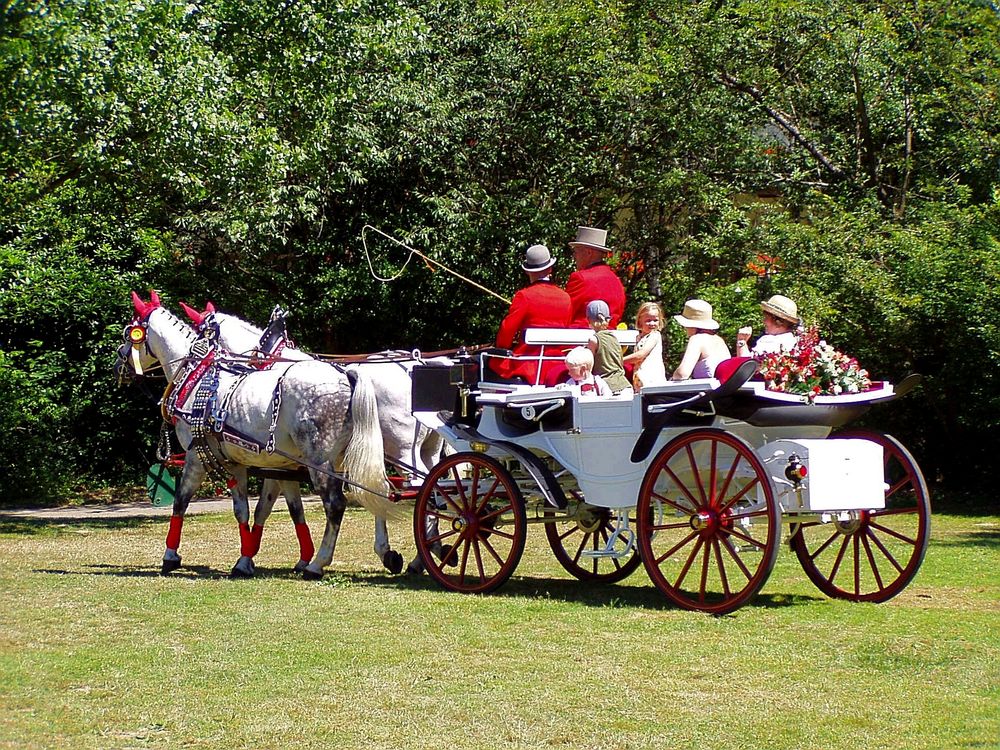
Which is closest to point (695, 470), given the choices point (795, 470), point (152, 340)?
point (795, 470)

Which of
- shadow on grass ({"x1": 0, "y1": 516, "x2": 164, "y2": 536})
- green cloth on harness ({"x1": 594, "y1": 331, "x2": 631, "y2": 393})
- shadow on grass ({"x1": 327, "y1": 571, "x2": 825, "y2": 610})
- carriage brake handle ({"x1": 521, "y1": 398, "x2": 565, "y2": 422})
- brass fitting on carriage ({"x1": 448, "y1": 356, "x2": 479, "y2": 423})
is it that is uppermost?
green cloth on harness ({"x1": 594, "y1": 331, "x2": 631, "y2": 393})

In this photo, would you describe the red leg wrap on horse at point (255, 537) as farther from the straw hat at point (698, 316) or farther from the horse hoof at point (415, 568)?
the straw hat at point (698, 316)

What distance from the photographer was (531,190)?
19.3 metres

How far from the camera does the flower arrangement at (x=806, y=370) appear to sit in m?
8.30

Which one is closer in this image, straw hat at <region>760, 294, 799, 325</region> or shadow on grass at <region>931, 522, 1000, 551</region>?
straw hat at <region>760, 294, 799, 325</region>

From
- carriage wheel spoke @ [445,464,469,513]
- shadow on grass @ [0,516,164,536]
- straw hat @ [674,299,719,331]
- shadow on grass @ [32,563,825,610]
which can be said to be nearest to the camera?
shadow on grass @ [32,563,825,610]

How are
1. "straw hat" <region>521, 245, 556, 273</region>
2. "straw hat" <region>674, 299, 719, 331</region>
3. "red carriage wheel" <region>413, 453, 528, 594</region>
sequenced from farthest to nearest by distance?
"straw hat" <region>521, 245, 556, 273</region> < "red carriage wheel" <region>413, 453, 528, 594</region> < "straw hat" <region>674, 299, 719, 331</region>

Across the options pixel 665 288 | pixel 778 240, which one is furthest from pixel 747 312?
pixel 665 288

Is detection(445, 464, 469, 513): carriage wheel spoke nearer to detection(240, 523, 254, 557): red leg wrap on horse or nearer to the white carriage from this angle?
the white carriage

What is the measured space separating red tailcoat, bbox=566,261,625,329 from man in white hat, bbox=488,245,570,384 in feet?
0.37

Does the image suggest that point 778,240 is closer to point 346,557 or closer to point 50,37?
point 346,557

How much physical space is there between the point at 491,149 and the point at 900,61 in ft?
19.2

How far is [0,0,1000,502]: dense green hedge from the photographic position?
16906 millimetres

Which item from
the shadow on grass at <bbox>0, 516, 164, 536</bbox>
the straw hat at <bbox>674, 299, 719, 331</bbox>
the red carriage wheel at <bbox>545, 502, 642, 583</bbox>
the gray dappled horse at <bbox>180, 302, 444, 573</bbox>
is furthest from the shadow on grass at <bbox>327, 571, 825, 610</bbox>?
the shadow on grass at <bbox>0, 516, 164, 536</bbox>
